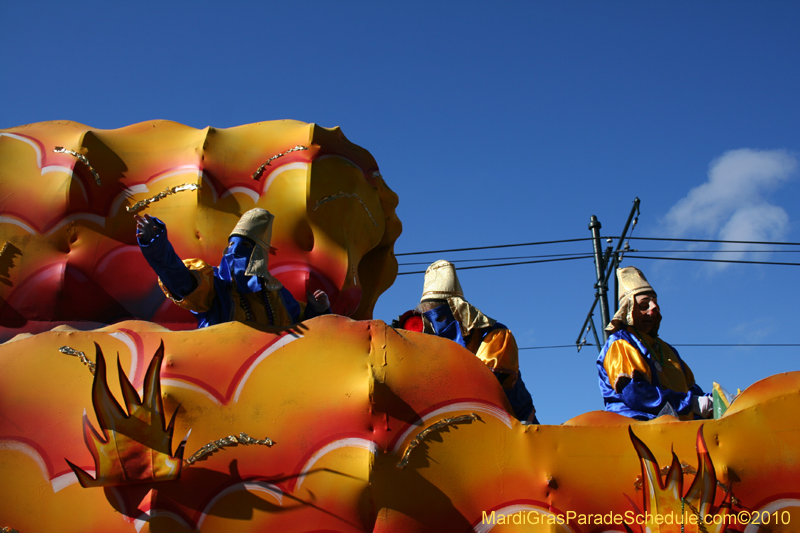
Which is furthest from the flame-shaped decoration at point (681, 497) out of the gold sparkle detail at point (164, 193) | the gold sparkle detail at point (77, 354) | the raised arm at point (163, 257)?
the gold sparkle detail at point (164, 193)

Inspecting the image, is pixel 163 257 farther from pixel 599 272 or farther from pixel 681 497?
pixel 599 272

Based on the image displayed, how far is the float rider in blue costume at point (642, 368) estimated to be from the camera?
3584mm

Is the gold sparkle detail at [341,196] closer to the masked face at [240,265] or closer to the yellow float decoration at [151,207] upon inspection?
the yellow float decoration at [151,207]

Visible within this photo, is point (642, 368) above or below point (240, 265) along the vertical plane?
below

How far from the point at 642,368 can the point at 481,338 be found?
0.99 metres

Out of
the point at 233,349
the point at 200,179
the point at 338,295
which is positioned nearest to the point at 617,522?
the point at 233,349

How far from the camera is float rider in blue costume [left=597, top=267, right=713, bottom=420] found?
358 centimetres

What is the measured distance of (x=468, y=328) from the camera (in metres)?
4.23

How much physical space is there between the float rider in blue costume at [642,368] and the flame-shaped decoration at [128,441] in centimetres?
230

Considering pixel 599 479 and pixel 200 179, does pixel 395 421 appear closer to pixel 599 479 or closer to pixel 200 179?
pixel 599 479

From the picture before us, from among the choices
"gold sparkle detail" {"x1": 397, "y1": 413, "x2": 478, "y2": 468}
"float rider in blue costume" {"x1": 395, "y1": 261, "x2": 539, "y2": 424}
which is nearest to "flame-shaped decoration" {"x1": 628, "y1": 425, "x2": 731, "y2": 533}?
"gold sparkle detail" {"x1": 397, "y1": 413, "x2": 478, "y2": 468}

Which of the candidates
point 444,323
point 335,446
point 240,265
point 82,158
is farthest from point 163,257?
point 444,323

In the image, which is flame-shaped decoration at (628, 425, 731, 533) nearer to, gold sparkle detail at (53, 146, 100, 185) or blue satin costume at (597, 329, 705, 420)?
blue satin costume at (597, 329, 705, 420)

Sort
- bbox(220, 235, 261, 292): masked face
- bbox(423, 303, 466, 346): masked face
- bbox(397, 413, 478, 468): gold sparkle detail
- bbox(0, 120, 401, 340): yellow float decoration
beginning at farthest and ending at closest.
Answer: bbox(423, 303, 466, 346): masked face, bbox(0, 120, 401, 340): yellow float decoration, bbox(220, 235, 261, 292): masked face, bbox(397, 413, 478, 468): gold sparkle detail
